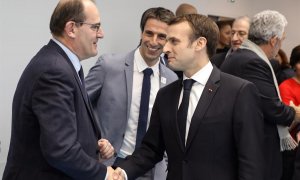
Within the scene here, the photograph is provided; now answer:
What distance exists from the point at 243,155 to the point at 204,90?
33cm

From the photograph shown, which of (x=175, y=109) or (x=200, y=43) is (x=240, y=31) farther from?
(x=175, y=109)

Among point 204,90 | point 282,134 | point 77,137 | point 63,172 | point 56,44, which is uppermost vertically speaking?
point 56,44

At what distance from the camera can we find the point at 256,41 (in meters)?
2.99

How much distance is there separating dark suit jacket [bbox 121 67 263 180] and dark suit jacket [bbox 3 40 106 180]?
38 cm

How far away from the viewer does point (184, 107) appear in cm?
201

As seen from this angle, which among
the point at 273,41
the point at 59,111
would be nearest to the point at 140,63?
the point at 273,41

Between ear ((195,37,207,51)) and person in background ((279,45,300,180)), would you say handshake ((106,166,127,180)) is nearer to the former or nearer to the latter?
ear ((195,37,207,51))

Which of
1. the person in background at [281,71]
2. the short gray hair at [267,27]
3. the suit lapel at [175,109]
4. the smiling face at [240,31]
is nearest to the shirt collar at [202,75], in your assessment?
the suit lapel at [175,109]

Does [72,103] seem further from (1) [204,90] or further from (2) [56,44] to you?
(1) [204,90]

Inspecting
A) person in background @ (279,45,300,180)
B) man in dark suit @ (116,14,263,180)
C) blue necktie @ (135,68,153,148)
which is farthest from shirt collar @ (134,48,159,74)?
person in background @ (279,45,300,180)

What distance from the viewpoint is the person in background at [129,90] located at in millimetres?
2627

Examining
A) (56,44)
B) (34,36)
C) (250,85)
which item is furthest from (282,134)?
(34,36)

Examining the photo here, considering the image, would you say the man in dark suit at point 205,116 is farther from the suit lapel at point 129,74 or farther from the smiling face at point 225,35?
the smiling face at point 225,35

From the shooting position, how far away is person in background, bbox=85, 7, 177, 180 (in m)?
2.63
